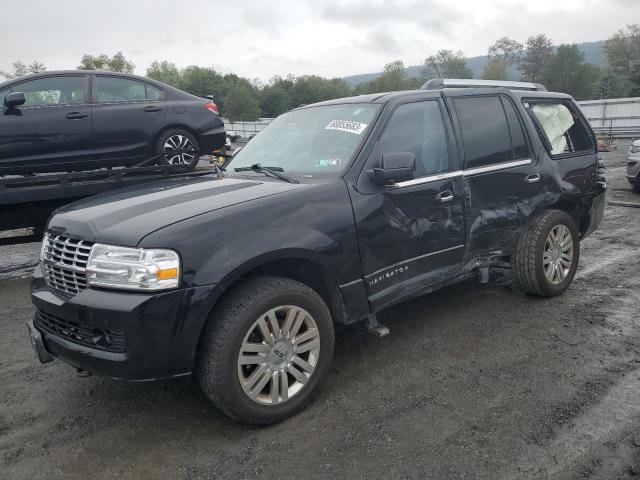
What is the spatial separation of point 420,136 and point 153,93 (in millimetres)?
4219

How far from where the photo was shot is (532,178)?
176 inches

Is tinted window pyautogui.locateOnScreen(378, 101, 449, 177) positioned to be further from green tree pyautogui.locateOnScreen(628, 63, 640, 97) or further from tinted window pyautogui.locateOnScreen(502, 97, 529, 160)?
green tree pyautogui.locateOnScreen(628, 63, 640, 97)

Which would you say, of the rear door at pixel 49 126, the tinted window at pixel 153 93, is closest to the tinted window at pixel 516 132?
the tinted window at pixel 153 93

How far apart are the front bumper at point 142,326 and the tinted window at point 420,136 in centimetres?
172

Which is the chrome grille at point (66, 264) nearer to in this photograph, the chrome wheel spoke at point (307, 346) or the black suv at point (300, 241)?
the black suv at point (300, 241)

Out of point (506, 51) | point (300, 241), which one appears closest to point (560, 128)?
point (300, 241)

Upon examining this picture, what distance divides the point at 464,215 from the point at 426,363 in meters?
1.15

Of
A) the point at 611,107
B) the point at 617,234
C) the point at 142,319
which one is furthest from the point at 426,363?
the point at 611,107

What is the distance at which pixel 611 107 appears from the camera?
26.8 metres

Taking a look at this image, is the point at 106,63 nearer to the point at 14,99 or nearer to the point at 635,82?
the point at 14,99

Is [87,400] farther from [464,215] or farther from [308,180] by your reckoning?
[464,215]

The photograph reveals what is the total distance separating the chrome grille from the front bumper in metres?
0.10

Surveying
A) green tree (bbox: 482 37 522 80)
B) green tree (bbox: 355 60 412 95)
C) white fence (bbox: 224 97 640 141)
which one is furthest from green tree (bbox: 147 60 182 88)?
white fence (bbox: 224 97 640 141)

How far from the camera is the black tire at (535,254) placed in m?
4.51
